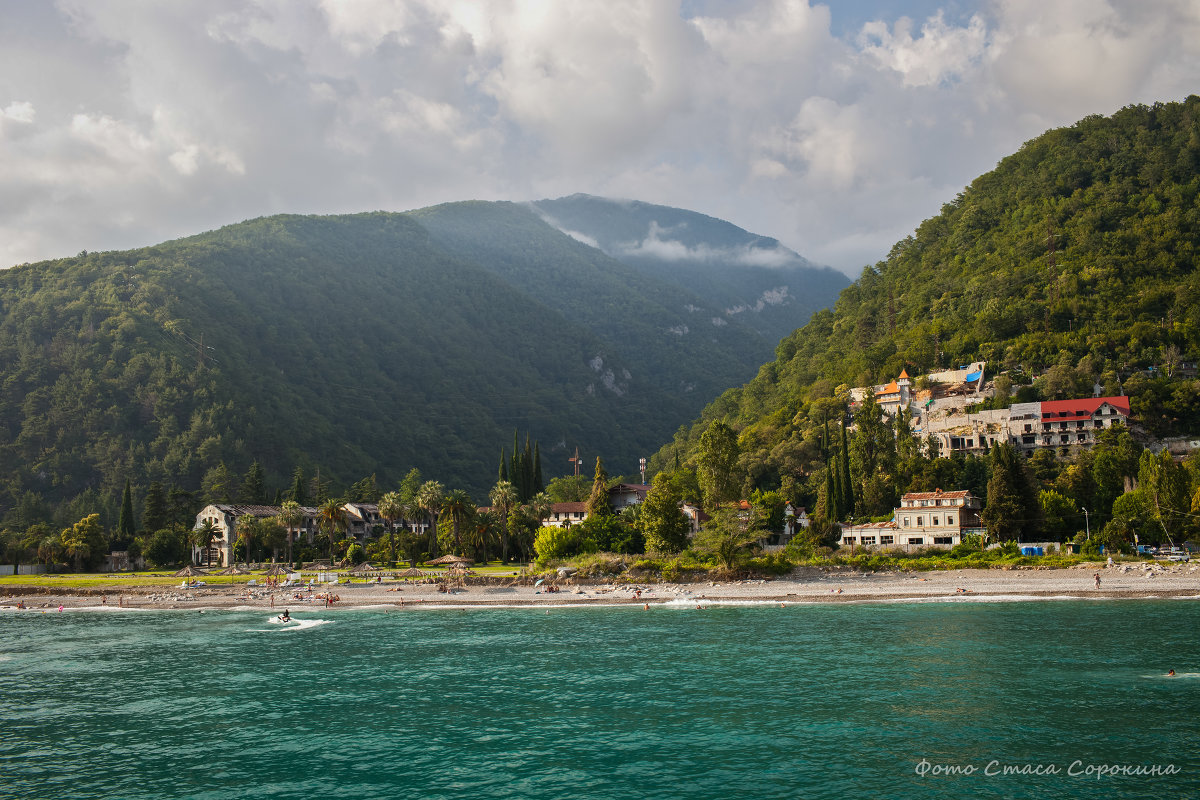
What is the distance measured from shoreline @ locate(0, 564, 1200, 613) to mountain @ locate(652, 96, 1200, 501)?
4200 cm

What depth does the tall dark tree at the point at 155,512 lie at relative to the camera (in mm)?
116812

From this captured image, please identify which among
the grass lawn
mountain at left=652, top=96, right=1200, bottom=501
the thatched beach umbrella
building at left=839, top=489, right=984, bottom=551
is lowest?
the grass lawn

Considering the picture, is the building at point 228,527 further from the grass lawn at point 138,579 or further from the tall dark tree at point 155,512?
the grass lawn at point 138,579

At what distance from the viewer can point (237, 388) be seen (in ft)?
595

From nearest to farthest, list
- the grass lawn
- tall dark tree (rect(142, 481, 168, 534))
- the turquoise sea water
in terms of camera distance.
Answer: the turquoise sea water < the grass lawn < tall dark tree (rect(142, 481, 168, 534))

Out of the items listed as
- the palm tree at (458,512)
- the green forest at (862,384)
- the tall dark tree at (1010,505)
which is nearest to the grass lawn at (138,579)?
the palm tree at (458,512)

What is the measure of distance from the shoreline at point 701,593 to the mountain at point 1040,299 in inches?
1653

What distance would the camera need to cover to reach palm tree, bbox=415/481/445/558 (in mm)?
94500

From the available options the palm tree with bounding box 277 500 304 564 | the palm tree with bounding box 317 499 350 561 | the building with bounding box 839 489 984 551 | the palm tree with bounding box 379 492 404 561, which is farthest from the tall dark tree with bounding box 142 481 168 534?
the building with bounding box 839 489 984 551

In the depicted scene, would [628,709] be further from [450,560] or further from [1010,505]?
[1010,505]

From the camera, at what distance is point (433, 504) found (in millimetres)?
94812

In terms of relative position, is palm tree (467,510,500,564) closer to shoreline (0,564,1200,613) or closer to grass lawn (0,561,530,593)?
grass lawn (0,561,530,593)

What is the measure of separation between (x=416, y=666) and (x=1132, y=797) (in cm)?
3265

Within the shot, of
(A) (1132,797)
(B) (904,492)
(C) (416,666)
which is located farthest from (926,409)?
(A) (1132,797)
